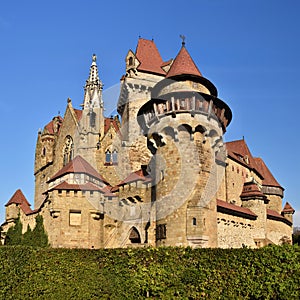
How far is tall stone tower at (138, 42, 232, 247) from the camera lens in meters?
24.8

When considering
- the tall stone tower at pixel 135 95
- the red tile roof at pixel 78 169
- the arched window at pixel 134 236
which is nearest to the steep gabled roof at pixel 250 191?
the tall stone tower at pixel 135 95

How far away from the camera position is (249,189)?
4031 cm

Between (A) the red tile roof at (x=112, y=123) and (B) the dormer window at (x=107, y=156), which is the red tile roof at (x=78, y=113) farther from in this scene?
(B) the dormer window at (x=107, y=156)

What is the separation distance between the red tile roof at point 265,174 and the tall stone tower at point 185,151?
25795 mm

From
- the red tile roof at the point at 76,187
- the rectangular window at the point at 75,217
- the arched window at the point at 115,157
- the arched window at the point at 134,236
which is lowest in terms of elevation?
the arched window at the point at 134,236

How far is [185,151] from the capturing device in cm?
2575

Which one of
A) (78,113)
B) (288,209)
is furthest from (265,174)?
(78,113)

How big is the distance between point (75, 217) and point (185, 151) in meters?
11.9

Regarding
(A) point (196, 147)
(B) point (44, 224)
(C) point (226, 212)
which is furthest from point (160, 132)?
(B) point (44, 224)

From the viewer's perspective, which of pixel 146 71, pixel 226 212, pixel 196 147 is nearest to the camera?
pixel 196 147

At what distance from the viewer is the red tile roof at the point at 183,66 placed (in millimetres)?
26969

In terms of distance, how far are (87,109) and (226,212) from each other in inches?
852

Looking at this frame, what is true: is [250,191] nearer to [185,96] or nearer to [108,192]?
[108,192]

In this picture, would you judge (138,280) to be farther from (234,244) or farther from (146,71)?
(146,71)
